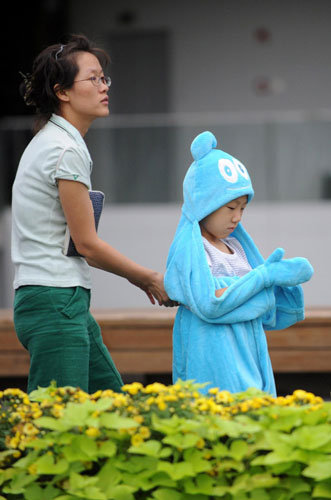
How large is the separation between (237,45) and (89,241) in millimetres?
8570

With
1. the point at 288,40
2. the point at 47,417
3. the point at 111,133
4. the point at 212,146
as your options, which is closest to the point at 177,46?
the point at 288,40

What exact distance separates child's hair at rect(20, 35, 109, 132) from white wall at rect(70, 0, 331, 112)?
7.99 m

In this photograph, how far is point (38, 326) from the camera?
332cm

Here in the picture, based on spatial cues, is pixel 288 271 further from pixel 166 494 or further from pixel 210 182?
pixel 166 494

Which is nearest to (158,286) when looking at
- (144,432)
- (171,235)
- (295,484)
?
(144,432)

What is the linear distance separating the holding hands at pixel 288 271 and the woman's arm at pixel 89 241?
1.46 feet

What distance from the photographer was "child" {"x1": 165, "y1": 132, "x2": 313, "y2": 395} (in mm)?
3205

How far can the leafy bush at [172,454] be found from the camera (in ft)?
7.74

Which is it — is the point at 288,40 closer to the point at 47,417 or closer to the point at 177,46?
the point at 177,46

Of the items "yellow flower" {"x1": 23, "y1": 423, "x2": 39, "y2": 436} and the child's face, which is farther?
the child's face

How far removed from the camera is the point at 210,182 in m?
3.32

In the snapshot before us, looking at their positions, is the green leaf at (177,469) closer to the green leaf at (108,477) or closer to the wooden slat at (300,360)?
the green leaf at (108,477)

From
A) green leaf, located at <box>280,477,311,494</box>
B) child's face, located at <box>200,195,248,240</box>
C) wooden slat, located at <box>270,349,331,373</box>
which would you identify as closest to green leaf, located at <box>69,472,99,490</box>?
green leaf, located at <box>280,477,311,494</box>

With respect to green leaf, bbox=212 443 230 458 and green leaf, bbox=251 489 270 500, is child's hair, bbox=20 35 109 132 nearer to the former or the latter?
green leaf, bbox=212 443 230 458
